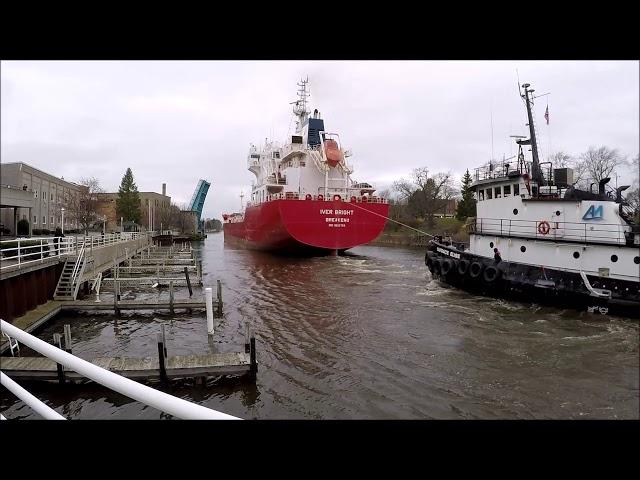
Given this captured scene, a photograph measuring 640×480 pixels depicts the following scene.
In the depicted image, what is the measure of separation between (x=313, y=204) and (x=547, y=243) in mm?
15620

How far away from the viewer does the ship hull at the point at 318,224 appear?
26.0 metres

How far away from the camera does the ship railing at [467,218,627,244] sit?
11789 millimetres

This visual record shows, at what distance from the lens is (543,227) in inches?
521

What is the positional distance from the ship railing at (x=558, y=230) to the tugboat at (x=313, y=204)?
12.4 meters

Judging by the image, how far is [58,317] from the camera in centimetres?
1188

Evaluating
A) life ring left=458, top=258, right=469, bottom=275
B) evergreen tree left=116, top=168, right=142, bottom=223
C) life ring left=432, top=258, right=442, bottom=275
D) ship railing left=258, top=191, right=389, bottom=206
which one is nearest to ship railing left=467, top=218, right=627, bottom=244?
life ring left=458, top=258, right=469, bottom=275

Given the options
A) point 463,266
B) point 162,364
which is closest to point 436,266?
point 463,266

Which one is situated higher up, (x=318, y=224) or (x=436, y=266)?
(x=318, y=224)

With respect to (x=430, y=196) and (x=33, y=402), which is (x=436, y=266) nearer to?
(x=33, y=402)

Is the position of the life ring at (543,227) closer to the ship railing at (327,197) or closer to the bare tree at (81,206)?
the ship railing at (327,197)

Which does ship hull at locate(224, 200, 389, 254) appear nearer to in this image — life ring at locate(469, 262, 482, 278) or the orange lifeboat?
the orange lifeboat

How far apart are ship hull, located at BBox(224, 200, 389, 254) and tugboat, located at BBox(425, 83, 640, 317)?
10992 millimetres
